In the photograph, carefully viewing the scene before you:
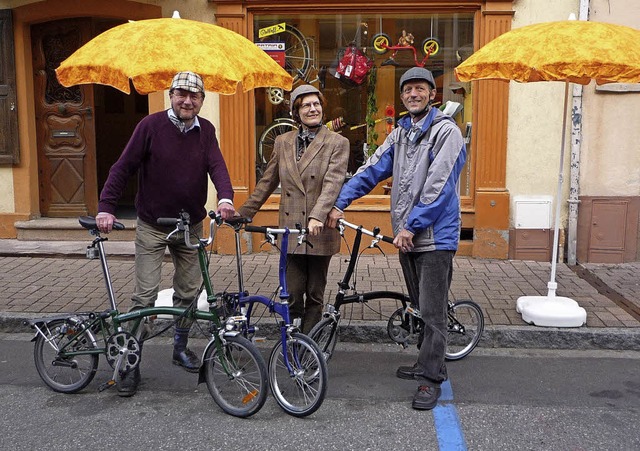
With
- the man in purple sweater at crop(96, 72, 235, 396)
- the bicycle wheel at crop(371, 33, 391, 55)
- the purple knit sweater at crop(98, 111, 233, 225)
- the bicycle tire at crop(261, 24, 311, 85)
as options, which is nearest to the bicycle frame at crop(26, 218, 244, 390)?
the man in purple sweater at crop(96, 72, 235, 396)

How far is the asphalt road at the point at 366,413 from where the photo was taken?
3500 millimetres

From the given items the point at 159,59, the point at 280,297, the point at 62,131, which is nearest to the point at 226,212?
the point at 280,297

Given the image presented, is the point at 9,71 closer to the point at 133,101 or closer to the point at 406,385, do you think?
the point at 133,101

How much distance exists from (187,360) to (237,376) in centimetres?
83

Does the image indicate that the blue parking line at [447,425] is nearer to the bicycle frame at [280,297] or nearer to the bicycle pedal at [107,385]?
the bicycle frame at [280,297]

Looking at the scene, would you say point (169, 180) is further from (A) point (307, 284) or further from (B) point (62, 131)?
(B) point (62, 131)

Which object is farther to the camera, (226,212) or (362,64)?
(362,64)

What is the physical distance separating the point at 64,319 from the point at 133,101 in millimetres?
7872

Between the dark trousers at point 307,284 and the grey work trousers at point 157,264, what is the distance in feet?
2.15

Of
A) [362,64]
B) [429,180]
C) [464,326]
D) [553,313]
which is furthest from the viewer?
[362,64]

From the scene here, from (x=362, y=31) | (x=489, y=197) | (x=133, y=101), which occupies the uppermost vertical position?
(x=362, y=31)

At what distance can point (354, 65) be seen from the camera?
8156 mm

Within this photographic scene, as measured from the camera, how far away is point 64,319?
4.12 meters

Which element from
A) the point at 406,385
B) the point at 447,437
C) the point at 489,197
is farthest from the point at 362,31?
the point at 447,437
